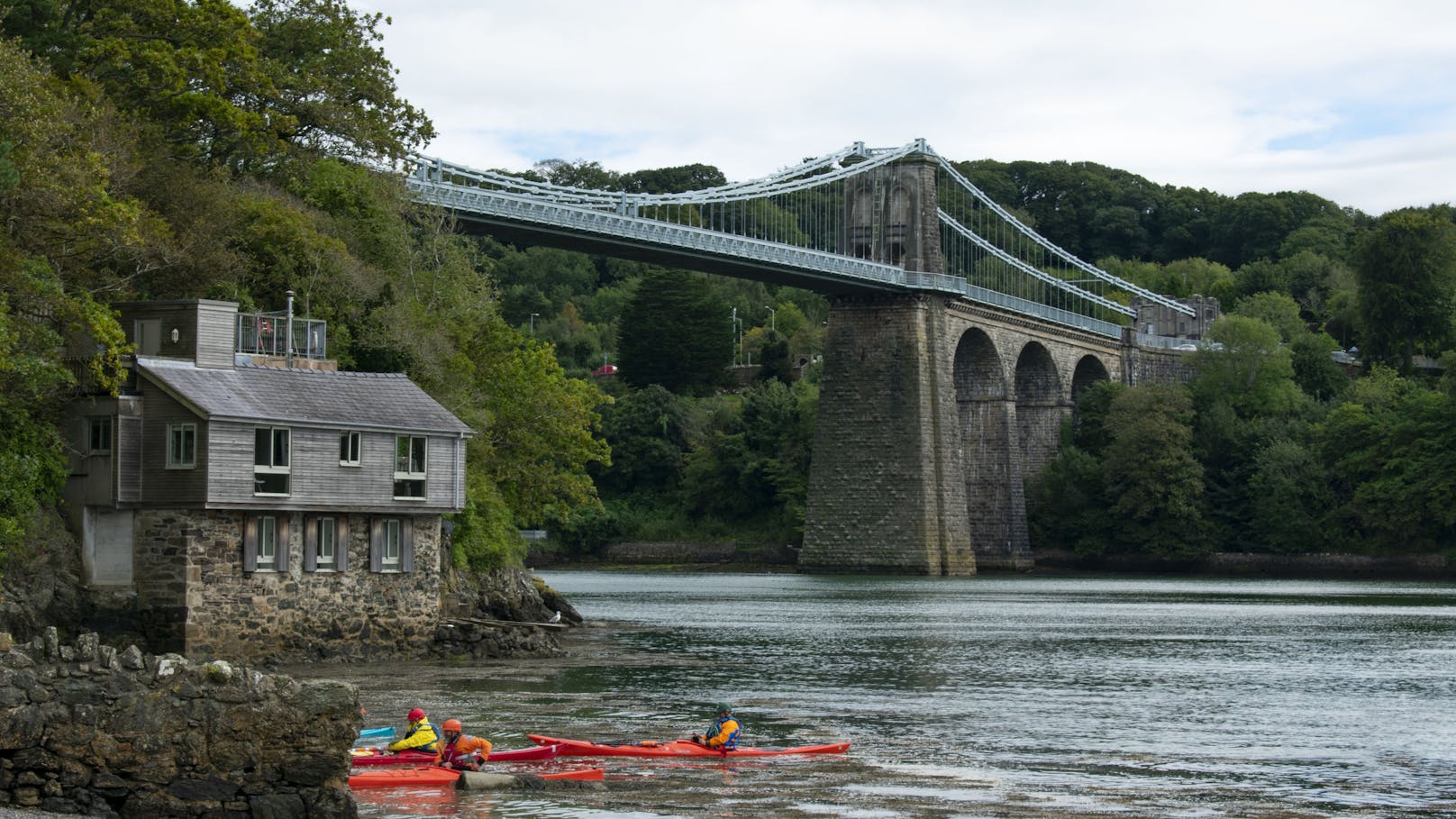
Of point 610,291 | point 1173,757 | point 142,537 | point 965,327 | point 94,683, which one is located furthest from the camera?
point 610,291

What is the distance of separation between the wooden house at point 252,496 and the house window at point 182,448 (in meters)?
0.02

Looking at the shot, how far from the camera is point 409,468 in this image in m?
29.0

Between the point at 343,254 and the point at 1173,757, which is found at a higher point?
the point at 343,254

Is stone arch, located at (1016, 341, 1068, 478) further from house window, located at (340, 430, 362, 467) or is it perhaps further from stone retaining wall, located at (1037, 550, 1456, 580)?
house window, located at (340, 430, 362, 467)

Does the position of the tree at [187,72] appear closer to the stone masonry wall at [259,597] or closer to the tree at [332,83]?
the tree at [332,83]

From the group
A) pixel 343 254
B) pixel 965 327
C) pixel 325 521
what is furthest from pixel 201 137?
pixel 965 327

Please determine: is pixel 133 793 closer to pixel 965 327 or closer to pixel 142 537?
pixel 142 537

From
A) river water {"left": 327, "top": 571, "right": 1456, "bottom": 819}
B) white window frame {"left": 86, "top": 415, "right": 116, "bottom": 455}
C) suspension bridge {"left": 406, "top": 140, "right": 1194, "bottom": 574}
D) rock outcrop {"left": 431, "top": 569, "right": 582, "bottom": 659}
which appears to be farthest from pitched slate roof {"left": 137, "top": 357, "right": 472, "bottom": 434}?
suspension bridge {"left": 406, "top": 140, "right": 1194, "bottom": 574}

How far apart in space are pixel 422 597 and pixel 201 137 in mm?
12393

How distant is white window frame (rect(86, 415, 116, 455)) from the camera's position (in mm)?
26752

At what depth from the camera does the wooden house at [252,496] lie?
26.0 m

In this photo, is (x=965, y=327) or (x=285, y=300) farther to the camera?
(x=965, y=327)

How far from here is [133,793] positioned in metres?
14.5

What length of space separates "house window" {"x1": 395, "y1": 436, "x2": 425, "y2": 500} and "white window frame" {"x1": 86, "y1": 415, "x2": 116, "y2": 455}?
415cm
